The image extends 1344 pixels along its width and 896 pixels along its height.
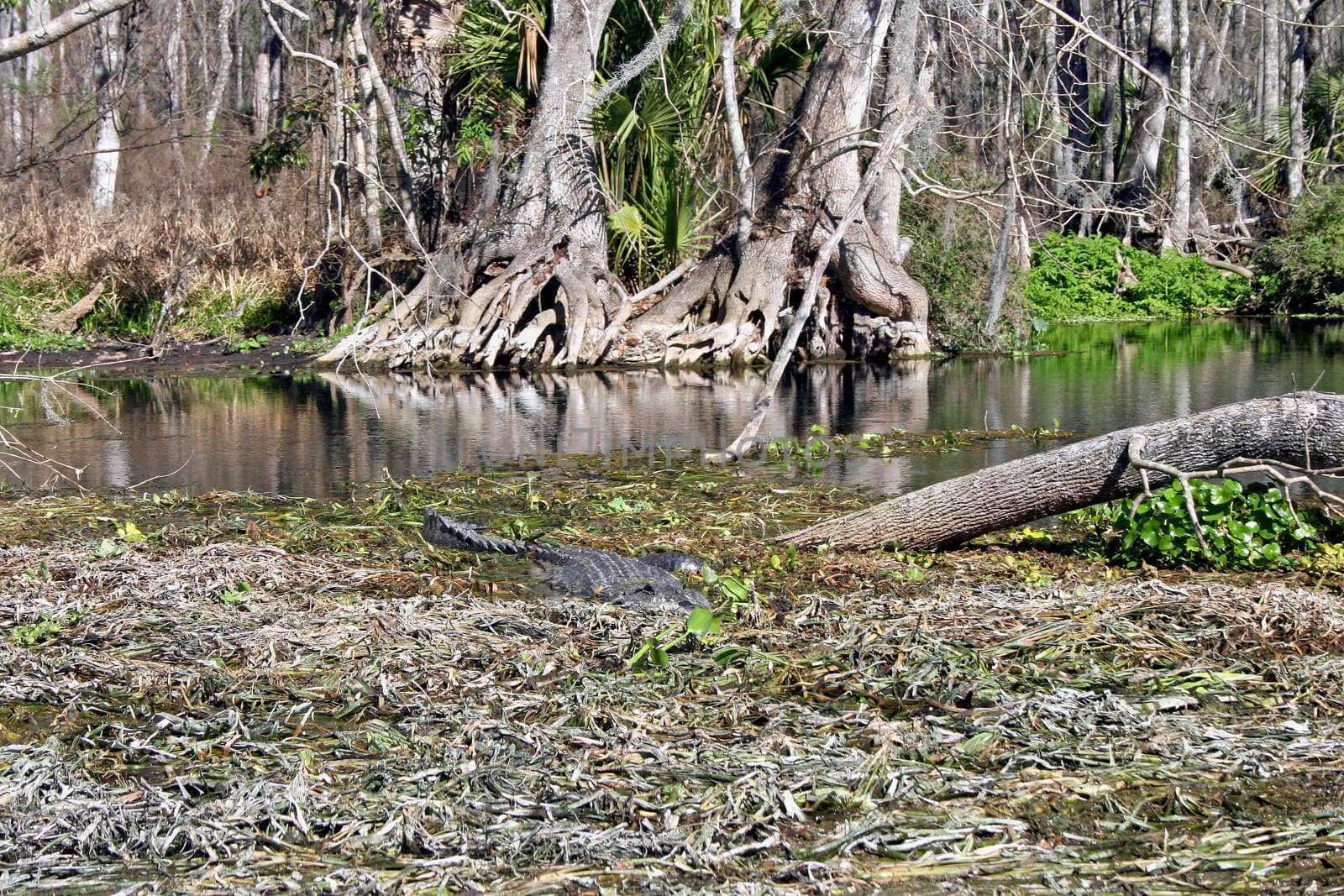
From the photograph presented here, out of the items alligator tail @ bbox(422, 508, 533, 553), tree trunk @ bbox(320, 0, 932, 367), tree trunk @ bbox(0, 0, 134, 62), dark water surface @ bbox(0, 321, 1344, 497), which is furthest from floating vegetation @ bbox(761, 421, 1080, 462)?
tree trunk @ bbox(320, 0, 932, 367)

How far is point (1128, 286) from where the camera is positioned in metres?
25.2

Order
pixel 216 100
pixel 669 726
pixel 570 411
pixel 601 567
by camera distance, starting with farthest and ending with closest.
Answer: pixel 216 100, pixel 570 411, pixel 601 567, pixel 669 726

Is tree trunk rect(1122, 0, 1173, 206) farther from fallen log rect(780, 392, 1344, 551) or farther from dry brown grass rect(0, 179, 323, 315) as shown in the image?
fallen log rect(780, 392, 1344, 551)

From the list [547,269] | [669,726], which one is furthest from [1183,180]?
[669,726]

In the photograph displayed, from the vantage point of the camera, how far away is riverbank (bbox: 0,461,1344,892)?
3248mm

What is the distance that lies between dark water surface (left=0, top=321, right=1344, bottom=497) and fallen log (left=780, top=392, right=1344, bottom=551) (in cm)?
172

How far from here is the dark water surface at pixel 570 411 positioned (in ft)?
30.3

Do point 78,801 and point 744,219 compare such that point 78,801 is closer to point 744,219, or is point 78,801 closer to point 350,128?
point 744,219

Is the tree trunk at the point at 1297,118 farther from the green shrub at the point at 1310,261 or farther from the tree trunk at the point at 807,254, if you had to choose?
the tree trunk at the point at 807,254

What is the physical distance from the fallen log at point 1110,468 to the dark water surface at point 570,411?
5.63ft

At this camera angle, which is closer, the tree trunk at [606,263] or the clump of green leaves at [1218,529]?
the clump of green leaves at [1218,529]

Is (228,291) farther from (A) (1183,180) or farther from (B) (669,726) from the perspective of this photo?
(A) (1183,180)

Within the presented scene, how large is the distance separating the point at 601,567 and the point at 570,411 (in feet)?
21.7

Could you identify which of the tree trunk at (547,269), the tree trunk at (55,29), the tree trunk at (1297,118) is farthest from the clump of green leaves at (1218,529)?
the tree trunk at (1297,118)
